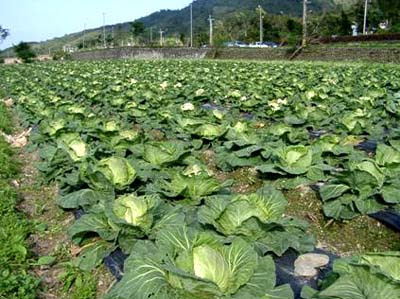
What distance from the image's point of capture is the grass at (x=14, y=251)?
9.26ft

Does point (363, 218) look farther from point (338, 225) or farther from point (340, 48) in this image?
point (340, 48)

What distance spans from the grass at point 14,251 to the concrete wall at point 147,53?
33300 millimetres

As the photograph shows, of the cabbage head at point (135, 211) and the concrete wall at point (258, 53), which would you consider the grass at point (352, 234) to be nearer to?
the cabbage head at point (135, 211)

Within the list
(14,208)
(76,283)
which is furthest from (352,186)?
(14,208)

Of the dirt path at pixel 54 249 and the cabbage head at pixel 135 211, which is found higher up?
the cabbage head at pixel 135 211

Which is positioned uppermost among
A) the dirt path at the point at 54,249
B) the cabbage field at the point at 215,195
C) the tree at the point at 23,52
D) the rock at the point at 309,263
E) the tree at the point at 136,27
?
the tree at the point at 136,27

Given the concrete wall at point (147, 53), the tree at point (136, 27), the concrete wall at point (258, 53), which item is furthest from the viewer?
the tree at point (136, 27)

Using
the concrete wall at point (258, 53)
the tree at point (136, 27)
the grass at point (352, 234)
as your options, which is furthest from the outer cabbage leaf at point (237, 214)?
the tree at point (136, 27)

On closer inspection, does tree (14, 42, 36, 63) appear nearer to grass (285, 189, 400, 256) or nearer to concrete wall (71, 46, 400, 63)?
concrete wall (71, 46, 400, 63)

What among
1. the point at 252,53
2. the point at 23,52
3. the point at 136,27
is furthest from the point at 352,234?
the point at 136,27

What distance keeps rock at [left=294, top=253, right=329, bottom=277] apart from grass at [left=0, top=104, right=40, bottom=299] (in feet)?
5.09

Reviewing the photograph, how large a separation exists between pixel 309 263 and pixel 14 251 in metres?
1.97

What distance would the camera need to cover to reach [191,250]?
2148mm

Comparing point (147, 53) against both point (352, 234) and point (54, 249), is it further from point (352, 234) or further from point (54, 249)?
point (352, 234)
